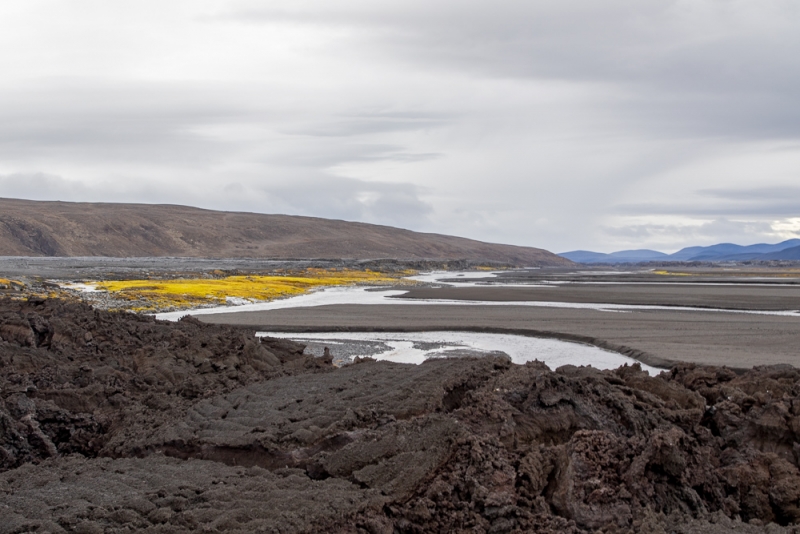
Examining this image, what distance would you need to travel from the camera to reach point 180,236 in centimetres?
15962

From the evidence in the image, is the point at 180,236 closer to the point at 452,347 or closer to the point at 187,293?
the point at 187,293

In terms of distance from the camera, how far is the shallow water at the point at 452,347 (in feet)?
57.1

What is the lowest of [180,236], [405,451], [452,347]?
[452,347]

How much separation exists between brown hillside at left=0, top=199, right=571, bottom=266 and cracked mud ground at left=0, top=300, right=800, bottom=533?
132 meters

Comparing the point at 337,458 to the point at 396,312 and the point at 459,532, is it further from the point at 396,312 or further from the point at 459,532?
the point at 396,312

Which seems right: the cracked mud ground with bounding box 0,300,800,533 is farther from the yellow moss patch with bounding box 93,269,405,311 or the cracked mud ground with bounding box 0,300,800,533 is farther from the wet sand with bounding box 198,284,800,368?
the yellow moss patch with bounding box 93,269,405,311

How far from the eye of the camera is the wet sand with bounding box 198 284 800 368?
17719 mm

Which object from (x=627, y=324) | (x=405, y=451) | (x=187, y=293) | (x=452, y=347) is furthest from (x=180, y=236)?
(x=405, y=451)

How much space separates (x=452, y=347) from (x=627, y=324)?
7790mm

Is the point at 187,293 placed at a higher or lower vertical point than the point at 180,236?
lower

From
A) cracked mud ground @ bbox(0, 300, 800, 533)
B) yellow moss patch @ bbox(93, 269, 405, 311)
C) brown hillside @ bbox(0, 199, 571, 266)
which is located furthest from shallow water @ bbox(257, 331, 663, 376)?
brown hillside @ bbox(0, 199, 571, 266)

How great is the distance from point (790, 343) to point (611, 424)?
47.1 ft

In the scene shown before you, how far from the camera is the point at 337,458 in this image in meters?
6.96

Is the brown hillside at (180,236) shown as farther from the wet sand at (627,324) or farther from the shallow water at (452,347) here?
the shallow water at (452,347)
